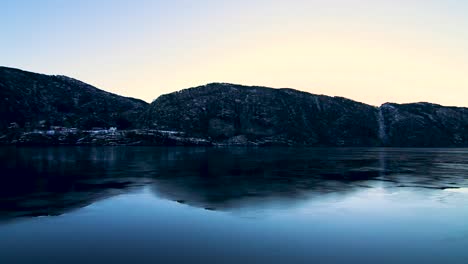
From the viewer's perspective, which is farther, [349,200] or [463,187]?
[463,187]

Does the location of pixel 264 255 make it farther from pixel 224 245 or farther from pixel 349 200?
pixel 349 200

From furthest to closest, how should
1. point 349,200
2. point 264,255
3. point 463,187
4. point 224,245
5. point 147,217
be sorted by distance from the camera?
point 463,187, point 349,200, point 147,217, point 224,245, point 264,255

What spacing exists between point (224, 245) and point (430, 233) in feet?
46.2

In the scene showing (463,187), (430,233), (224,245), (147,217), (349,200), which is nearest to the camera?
(224,245)

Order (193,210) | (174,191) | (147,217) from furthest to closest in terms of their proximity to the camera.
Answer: (174,191) < (193,210) < (147,217)

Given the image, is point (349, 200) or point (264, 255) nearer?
point (264, 255)

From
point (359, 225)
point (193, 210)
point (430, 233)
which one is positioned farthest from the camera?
point (193, 210)

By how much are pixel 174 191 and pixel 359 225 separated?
2344 centimetres

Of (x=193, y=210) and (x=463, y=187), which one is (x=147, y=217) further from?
(x=463, y=187)

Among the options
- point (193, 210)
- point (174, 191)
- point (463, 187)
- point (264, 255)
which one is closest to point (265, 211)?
point (193, 210)

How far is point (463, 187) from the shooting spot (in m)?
48.0

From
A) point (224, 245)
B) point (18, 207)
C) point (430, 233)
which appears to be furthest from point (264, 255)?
point (18, 207)

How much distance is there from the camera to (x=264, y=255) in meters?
18.4

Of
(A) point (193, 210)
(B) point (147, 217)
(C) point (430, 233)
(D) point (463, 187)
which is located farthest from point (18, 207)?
(D) point (463, 187)
